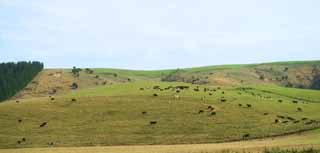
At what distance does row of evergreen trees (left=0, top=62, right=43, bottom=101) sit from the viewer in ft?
537

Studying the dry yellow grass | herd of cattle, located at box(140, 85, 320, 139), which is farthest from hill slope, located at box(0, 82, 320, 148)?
the dry yellow grass

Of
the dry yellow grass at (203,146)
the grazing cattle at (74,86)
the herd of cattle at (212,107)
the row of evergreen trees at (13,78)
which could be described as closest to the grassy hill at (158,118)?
the herd of cattle at (212,107)

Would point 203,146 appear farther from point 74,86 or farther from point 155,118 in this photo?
point 74,86

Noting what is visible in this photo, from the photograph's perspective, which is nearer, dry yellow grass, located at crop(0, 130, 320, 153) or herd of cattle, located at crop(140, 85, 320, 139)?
dry yellow grass, located at crop(0, 130, 320, 153)

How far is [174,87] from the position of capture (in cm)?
11962

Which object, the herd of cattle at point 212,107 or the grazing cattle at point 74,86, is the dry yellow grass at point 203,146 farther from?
the grazing cattle at point 74,86

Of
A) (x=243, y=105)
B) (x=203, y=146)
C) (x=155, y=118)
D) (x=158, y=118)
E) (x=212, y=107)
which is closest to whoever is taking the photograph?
(x=203, y=146)

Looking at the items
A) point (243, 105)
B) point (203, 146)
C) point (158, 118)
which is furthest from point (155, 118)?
point (203, 146)

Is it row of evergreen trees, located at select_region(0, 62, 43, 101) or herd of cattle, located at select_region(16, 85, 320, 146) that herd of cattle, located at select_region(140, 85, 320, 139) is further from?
row of evergreen trees, located at select_region(0, 62, 43, 101)

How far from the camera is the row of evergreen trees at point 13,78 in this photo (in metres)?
164

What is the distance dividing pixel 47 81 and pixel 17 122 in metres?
103

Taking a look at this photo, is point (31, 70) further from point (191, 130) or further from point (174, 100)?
point (191, 130)

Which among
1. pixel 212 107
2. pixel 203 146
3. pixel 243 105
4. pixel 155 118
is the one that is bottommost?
pixel 203 146

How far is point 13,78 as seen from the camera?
173m
